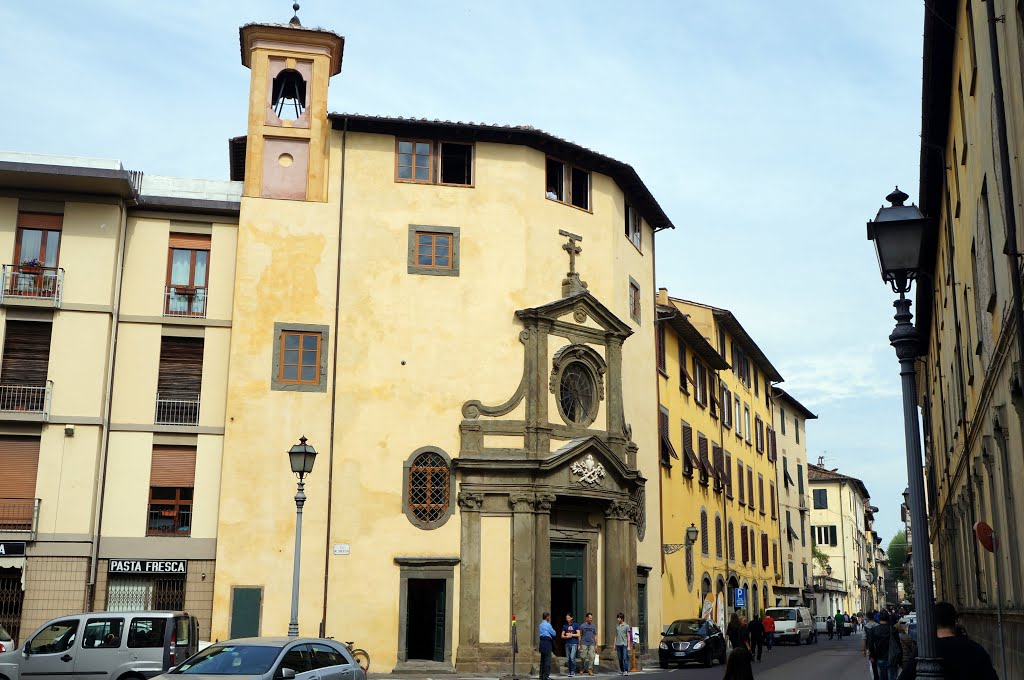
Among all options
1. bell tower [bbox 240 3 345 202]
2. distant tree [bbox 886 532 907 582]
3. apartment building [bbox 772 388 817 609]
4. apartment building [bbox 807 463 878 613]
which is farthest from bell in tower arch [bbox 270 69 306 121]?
distant tree [bbox 886 532 907 582]

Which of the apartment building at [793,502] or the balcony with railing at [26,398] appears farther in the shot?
the apartment building at [793,502]

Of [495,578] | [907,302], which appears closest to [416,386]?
[495,578]

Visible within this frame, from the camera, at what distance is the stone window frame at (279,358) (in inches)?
1140

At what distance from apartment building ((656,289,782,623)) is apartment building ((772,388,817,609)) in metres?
3.19

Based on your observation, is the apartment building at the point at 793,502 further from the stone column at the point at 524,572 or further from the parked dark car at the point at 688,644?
the stone column at the point at 524,572

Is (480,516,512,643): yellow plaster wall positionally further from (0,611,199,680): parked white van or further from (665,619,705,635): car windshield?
(0,611,199,680): parked white van

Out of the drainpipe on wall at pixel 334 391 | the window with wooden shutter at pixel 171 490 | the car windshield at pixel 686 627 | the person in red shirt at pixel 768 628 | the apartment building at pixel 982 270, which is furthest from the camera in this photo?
the person in red shirt at pixel 768 628

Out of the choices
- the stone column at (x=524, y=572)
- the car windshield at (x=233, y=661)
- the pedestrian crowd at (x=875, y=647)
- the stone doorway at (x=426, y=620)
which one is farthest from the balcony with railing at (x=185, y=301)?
the car windshield at (x=233, y=661)

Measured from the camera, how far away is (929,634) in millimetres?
7488

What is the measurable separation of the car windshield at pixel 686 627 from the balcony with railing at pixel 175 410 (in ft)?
52.6

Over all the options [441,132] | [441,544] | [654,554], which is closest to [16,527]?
[441,544]

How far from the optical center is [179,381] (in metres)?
Result: 29.1

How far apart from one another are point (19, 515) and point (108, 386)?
3.92 metres

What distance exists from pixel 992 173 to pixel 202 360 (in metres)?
21.7
